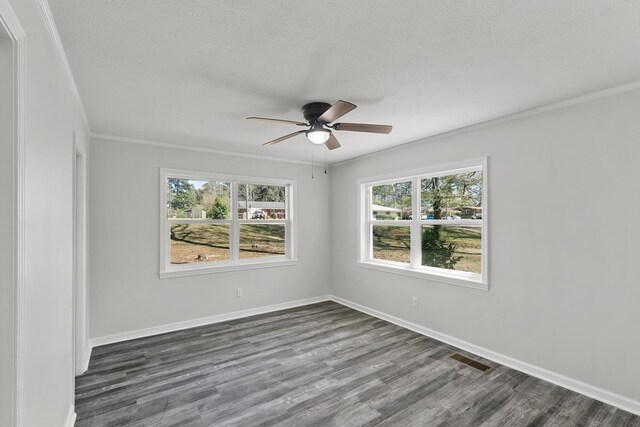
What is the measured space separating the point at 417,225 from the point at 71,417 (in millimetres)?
3857

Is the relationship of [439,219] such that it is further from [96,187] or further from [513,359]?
[96,187]

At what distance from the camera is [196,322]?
4.16 meters

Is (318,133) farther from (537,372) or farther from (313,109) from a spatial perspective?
(537,372)

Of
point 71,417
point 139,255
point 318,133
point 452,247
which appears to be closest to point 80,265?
point 139,255

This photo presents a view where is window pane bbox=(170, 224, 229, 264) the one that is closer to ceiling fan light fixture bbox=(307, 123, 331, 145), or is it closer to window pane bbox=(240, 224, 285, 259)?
window pane bbox=(240, 224, 285, 259)

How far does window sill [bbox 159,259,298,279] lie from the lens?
4.02 m

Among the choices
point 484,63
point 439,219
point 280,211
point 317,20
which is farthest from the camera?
point 280,211

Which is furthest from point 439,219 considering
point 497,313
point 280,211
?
point 280,211

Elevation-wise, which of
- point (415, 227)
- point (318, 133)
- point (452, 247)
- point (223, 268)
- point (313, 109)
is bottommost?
point (223, 268)

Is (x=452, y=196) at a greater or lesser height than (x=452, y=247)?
greater

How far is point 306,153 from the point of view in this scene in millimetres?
4578

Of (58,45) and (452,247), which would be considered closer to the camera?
(58,45)

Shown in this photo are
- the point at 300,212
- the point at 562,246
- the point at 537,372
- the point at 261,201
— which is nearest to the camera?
the point at 562,246

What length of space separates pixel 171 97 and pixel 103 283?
8.00ft
